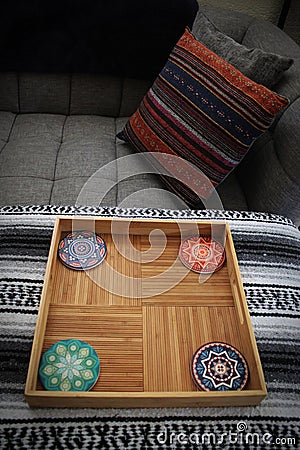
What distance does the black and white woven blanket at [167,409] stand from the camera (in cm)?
78

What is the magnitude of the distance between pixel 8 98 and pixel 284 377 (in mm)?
1352

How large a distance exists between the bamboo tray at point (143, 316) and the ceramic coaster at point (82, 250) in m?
0.02

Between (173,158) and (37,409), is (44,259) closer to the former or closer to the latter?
(37,409)

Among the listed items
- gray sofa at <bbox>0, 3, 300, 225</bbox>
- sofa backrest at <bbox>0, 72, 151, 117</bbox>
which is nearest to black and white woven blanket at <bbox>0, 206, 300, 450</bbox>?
→ gray sofa at <bbox>0, 3, 300, 225</bbox>

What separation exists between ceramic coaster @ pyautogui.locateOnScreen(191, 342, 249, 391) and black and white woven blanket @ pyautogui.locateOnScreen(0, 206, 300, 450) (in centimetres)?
4

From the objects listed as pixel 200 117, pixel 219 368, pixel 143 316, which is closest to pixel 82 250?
pixel 143 316

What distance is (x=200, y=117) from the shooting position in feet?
4.27

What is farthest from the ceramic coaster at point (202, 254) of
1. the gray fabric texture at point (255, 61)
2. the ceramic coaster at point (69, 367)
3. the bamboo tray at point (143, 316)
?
the gray fabric texture at point (255, 61)

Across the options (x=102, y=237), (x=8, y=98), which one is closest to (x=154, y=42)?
(x=8, y=98)

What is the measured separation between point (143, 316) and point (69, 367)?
0.63 feet

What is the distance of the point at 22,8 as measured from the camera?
5.04 ft

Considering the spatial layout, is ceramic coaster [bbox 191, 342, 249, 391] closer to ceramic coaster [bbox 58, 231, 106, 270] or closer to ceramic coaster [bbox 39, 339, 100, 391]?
ceramic coaster [bbox 39, 339, 100, 391]

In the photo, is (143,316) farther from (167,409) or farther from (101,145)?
(101,145)

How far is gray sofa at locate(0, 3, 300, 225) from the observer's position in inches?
52.3
